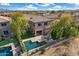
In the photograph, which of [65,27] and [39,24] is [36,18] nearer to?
[39,24]

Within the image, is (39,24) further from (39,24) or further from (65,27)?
(65,27)

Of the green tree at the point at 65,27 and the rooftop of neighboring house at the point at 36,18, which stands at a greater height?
the rooftop of neighboring house at the point at 36,18

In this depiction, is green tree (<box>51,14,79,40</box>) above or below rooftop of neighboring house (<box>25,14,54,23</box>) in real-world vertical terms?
below

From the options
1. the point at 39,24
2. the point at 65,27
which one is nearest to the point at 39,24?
the point at 39,24
